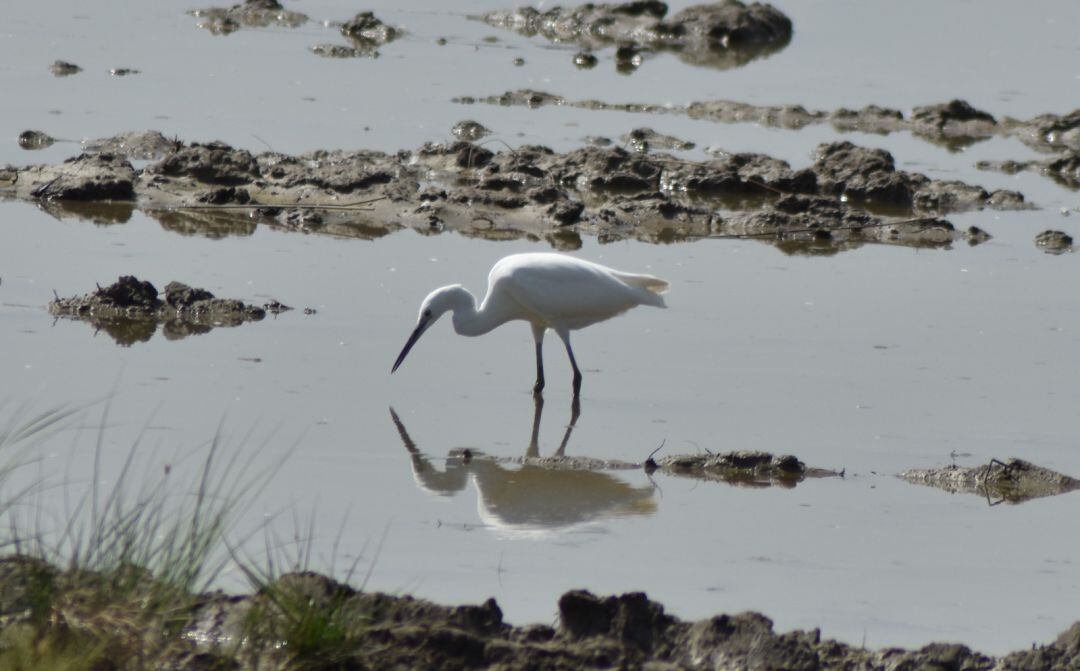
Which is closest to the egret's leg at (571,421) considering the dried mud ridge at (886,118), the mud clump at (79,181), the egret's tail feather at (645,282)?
the egret's tail feather at (645,282)

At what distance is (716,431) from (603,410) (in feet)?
2.33

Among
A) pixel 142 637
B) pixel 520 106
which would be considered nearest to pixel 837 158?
pixel 520 106

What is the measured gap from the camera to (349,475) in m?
8.32

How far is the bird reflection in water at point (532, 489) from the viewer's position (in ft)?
26.1

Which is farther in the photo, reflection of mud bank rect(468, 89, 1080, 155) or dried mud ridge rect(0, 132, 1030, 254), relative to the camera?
reflection of mud bank rect(468, 89, 1080, 155)

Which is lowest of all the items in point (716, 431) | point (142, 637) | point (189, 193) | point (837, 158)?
point (142, 637)

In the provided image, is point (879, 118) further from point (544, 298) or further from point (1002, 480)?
point (1002, 480)

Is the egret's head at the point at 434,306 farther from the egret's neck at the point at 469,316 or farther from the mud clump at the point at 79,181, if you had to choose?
the mud clump at the point at 79,181

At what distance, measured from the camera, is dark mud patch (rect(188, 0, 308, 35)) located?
2427 cm

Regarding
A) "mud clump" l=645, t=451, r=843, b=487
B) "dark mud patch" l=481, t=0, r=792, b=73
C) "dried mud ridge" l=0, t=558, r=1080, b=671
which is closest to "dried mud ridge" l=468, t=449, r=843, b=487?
"mud clump" l=645, t=451, r=843, b=487

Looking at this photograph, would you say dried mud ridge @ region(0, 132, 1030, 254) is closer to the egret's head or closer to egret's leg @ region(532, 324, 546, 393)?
egret's leg @ region(532, 324, 546, 393)

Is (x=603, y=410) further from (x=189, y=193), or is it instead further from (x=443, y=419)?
(x=189, y=193)

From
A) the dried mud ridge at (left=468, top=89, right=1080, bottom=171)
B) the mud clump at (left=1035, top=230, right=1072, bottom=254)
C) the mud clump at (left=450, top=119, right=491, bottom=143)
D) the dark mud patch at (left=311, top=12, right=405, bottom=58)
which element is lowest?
the mud clump at (left=1035, top=230, right=1072, bottom=254)

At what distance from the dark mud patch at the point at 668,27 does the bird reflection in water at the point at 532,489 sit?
1636 cm
